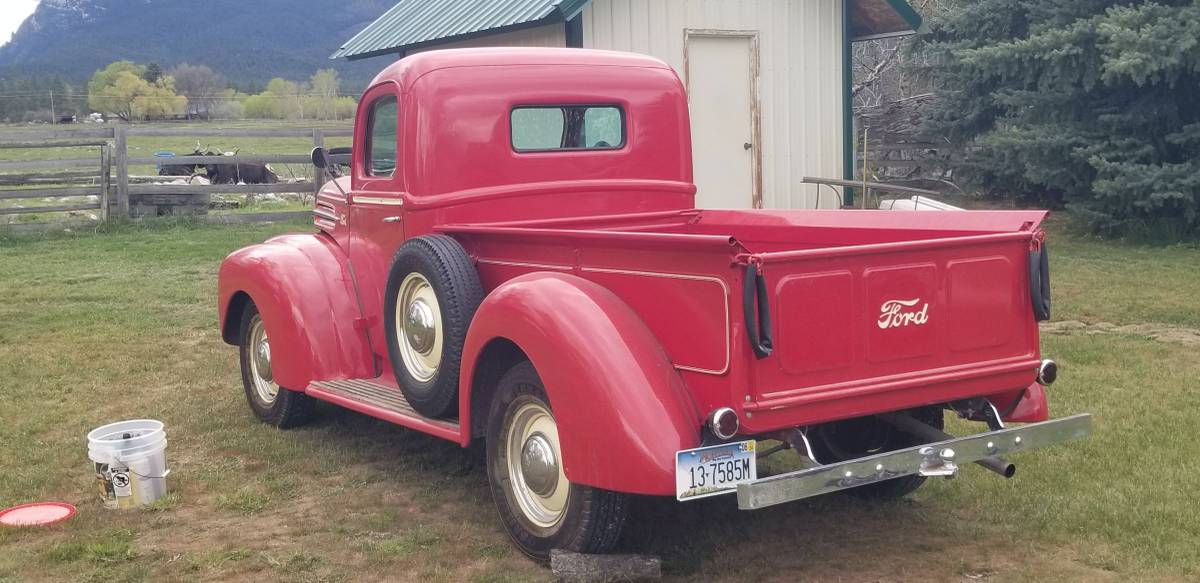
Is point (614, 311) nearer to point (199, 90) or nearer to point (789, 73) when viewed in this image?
point (789, 73)

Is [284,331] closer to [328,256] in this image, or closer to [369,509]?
[328,256]

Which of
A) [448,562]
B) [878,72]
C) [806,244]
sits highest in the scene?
[878,72]

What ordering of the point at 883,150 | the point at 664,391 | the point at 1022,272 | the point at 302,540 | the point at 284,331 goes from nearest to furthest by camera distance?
the point at 664,391
the point at 1022,272
the point at 302,540
the point at 284,331
the point at 883,150

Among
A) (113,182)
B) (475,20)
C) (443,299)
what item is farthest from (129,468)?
(113,182)

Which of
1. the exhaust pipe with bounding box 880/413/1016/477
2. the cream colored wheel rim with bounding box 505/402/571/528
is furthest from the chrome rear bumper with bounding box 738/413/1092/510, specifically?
the cream colored wheel rim with bounding box 505/402/571/528

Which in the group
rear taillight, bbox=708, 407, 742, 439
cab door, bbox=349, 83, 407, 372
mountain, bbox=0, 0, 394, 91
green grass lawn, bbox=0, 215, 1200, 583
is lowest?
green grass lawn, bbox=0, 215, 1200, 583

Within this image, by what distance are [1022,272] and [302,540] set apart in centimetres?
293

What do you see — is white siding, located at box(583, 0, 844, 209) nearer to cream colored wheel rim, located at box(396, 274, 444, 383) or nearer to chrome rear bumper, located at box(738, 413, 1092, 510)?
cream colored wheel rim, located at box(396, 274, 444, 383)

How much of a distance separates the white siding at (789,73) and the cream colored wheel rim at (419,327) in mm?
7207

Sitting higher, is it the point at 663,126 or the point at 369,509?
the point at 663,126

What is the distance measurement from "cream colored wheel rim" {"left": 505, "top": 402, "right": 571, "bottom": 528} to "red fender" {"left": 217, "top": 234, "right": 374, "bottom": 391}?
5.20 feet

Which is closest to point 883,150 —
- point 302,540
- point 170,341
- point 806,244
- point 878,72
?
point 878,72

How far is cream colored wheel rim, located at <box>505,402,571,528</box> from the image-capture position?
4.27m

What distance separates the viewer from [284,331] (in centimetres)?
584
